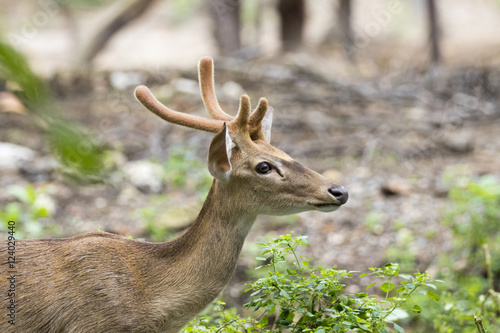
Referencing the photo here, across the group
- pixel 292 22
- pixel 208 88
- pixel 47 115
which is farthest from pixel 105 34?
pixel 47 115

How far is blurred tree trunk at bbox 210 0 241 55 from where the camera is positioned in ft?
42.1

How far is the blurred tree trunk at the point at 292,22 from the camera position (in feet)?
43.9

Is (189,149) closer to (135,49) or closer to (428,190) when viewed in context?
(428,190)

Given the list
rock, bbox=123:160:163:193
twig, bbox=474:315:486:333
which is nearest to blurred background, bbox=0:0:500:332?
rock, bbox=123:160:163:193

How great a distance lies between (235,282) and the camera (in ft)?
18.6

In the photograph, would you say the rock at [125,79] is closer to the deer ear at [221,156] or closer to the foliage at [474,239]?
the foliage at [474,239]

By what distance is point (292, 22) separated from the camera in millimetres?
13492

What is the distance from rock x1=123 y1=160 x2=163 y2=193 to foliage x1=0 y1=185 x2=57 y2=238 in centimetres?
107

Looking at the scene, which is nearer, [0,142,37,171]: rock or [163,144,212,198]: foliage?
[163,144,212,198]: foliage

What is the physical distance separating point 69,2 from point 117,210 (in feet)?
19.9

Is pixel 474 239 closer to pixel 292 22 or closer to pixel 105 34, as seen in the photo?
pixel 105 34

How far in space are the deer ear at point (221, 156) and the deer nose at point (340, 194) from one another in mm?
462

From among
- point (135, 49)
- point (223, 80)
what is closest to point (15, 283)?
point (223, 80)

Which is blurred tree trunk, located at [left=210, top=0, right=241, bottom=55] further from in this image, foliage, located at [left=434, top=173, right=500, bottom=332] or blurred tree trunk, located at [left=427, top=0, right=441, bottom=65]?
foliage, located at [left=434, top=173, right=500, bottom=332]
